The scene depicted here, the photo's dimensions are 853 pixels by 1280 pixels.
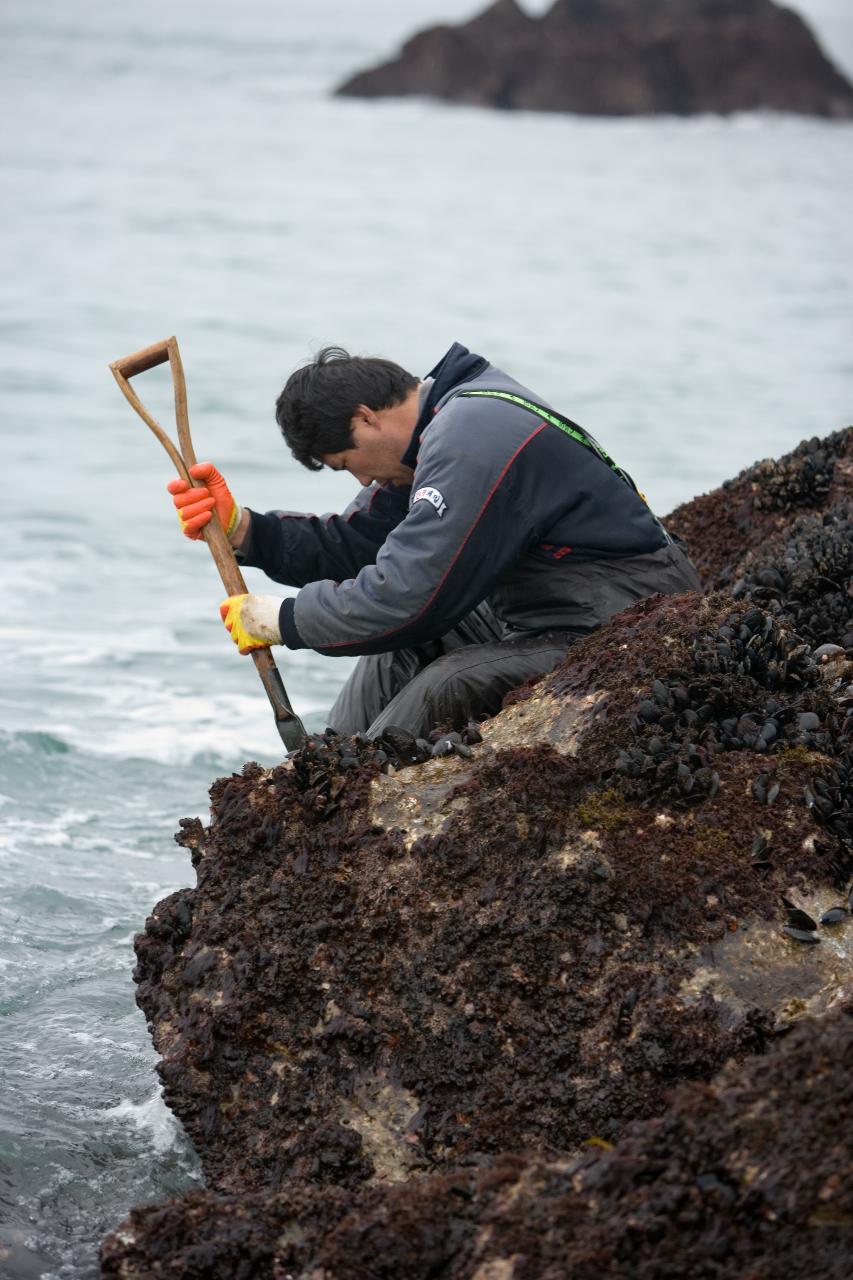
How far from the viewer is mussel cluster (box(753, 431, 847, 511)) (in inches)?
269

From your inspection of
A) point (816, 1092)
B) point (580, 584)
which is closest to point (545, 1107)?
point (816, 1092)

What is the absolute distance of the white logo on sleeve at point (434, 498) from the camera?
4930mm

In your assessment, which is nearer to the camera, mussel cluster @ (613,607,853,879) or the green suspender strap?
mussel cluster @ (613,607,853,879)

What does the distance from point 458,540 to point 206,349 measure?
20.0m

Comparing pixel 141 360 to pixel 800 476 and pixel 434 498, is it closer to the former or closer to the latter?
pixel 434 498

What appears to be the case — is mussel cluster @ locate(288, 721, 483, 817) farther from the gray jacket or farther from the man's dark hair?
the man's dark hair

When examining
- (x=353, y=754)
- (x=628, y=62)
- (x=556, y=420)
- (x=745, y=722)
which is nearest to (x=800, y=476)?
(x=556, y=420)

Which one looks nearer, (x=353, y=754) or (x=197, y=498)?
(x=353, y=754)

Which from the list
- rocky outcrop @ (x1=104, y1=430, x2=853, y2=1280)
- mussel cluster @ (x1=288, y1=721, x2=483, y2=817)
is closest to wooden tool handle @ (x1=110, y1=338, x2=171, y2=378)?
mussel cluster @ (x1=288, y1=721, x2=483, y2=817)

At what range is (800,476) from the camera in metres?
6.88

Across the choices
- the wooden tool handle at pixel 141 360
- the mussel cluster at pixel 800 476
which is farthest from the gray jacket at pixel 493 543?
the mussel cluster at pixel 800 476

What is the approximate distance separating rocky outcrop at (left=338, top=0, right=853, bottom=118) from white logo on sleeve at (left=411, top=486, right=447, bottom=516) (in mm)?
50580

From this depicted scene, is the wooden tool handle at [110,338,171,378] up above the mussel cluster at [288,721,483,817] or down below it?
above

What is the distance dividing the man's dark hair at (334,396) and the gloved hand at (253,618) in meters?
0.66
